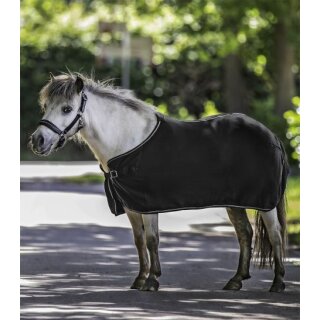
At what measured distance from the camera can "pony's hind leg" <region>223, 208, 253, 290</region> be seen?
10.9 m

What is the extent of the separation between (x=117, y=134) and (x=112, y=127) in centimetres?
7

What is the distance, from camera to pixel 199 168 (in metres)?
10.5

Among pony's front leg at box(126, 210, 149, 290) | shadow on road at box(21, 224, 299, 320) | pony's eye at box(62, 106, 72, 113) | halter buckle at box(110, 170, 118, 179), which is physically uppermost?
pony's eye at box(62, 106, 72, 113)

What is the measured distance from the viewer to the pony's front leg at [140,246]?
1066 cm

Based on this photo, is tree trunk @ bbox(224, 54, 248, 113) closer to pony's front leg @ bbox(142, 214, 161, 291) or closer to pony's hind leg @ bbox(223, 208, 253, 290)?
Result: pony's hind leg @ bbox(223, 208, 253, 290)

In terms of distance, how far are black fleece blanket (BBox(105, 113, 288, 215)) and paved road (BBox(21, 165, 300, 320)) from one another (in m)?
0.77

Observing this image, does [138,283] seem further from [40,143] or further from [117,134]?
[40,143]

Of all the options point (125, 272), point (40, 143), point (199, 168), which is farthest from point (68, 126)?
point (125, 272)

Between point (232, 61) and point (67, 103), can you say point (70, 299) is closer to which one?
point (67, 103)

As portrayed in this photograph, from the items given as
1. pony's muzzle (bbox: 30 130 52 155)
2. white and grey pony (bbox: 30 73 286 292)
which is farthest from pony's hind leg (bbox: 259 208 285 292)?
pony's muzzle (bbox: 30 130 52 155)

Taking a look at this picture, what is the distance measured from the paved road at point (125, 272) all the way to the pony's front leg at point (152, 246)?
11 centimetres
